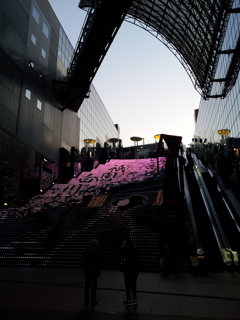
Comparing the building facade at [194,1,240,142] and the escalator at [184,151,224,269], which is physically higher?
the building facade at [194,1,240,142]

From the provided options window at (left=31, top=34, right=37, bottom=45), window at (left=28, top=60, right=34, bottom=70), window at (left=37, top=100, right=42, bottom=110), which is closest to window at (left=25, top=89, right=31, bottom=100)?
window at (left=37, top=100, right=42, bottom=110)

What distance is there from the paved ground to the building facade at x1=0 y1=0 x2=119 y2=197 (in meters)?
18.9

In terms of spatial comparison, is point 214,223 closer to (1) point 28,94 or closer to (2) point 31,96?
(1) point 28,94

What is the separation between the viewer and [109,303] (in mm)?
6219

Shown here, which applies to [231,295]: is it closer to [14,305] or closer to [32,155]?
[14,305]

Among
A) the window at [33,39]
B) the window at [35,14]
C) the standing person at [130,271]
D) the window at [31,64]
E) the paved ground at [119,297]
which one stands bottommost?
the paved ground at [119,297]

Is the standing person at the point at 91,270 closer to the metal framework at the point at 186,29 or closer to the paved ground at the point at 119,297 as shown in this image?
the paved ground at the point at 119,297

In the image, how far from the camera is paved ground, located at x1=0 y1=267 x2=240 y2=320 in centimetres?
526

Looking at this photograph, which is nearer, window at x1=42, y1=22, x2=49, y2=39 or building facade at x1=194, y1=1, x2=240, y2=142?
building facade at x1=194, y1=1, x2=240, y2=142

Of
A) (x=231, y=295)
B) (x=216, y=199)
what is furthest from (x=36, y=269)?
(x=216, y=199)

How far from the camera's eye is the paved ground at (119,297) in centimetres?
526

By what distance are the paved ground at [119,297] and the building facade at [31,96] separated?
62.0 feet

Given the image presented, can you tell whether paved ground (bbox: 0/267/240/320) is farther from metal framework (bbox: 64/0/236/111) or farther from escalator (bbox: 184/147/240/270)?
metal framework (bbox: 64/0/236/111)

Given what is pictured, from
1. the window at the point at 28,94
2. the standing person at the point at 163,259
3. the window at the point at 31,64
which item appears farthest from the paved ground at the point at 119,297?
the window at the point at 31,64
